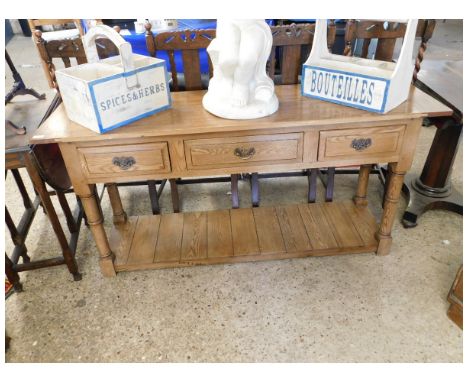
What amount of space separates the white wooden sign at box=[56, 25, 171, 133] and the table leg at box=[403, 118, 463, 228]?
1.48m

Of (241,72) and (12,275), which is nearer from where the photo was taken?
(241,72)

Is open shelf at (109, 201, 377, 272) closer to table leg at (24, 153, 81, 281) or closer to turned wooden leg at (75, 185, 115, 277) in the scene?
turned wooden leg at (75, 185, 115, 277)

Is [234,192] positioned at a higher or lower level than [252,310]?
higher

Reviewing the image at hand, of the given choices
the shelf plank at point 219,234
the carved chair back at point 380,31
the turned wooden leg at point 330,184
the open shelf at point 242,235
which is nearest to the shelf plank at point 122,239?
the open shelf at point 242,235

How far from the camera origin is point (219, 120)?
1.34 metres

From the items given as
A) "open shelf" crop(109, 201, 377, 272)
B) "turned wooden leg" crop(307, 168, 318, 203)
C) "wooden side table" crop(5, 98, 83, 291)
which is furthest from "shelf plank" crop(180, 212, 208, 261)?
"turned wooden leg" crop(307, 168, 318, 203)

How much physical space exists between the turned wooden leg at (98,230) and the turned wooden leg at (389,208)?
129 centimetres

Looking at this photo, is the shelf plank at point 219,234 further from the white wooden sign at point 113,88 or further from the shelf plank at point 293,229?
the white wooden sign at point 113,88

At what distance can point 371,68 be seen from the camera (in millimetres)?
1384

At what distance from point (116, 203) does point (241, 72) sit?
1.07 m

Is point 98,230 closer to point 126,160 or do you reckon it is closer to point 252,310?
point 126,160

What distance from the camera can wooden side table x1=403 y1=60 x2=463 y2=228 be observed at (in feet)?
6.02

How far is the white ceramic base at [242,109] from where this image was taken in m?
1.33

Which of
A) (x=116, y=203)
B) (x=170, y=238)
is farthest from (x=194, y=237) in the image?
(x=116, y=203)
